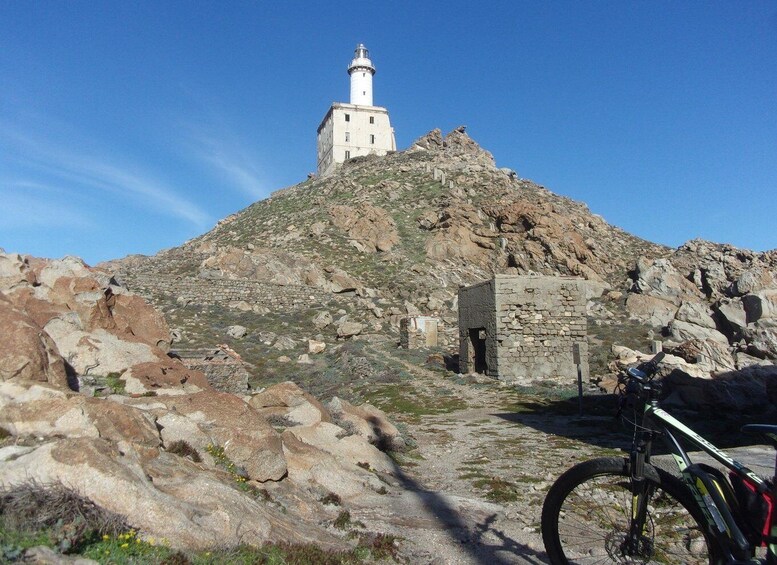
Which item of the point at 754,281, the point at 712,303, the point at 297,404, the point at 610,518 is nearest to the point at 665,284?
the point at 712,303

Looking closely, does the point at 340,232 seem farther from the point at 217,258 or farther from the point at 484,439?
the point at 484,439

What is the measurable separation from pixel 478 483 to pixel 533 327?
Result: 11395mm

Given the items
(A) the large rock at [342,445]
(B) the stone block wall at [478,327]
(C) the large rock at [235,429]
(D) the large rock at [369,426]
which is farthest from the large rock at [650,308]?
(C) the large rock at [235,429]

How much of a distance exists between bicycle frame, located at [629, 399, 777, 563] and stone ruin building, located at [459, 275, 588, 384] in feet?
46.6

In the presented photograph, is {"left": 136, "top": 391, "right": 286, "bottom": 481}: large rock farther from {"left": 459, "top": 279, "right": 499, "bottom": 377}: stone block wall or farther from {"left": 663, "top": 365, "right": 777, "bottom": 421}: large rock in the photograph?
{"left": 459, "top": 279, "right": 499, "bottom": 377}: stone block wall

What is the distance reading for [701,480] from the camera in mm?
3141

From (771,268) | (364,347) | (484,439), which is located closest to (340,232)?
(364,347)

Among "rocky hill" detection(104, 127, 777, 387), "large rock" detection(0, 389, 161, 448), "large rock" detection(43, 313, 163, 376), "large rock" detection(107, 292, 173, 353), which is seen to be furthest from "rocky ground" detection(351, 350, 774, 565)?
"rocky hill" detection(104, 127, 777, 387)

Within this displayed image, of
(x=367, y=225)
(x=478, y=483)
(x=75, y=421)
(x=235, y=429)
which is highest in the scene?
(x=367, y=225)

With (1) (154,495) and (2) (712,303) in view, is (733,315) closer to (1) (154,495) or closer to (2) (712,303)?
(2) (712,303)

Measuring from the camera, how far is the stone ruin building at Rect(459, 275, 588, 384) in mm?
17562

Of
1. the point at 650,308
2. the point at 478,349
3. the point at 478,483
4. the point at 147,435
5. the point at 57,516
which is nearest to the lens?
the point at 57,516

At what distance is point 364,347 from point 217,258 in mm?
15116

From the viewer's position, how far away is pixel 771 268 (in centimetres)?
3434
